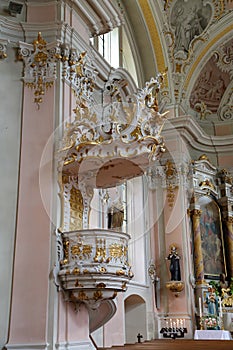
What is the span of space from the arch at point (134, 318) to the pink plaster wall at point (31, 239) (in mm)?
4881

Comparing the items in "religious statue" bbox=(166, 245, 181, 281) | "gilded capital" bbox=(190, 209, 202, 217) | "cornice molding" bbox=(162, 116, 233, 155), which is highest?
"cornice molding" bbox=(162, 116, 233, 155)

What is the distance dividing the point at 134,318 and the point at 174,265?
5.08 ft

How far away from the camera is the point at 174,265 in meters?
11.3

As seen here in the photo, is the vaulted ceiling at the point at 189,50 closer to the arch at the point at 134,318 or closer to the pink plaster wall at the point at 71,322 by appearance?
the arch at the point at 134,318

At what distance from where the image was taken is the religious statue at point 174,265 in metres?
11.3

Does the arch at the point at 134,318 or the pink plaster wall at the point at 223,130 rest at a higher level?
the pink plaster wall at the point at 223,130

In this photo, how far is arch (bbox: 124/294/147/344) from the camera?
1076 cm

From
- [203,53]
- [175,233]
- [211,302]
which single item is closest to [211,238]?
[175,233]

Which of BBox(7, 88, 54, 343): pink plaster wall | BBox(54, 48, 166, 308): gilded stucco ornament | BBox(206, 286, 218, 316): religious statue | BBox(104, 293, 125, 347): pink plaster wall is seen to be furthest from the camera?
BBox(206, 286, 218, 316): religious statue

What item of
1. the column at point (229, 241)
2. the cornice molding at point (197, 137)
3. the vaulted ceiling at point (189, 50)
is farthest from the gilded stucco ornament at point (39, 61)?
the column at point (229, 241)

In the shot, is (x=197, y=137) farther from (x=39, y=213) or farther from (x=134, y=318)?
(x=39, y=213)

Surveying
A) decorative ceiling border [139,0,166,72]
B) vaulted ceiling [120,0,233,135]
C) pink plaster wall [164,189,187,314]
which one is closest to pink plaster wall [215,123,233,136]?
vaulted ceiling [120,0,233,135]

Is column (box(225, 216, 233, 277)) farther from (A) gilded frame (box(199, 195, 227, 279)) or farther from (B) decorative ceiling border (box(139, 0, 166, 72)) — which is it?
(B) decorative ceiling border (box(139, 0, 166, 72))

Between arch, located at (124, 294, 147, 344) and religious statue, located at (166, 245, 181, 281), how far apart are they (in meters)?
0.99
